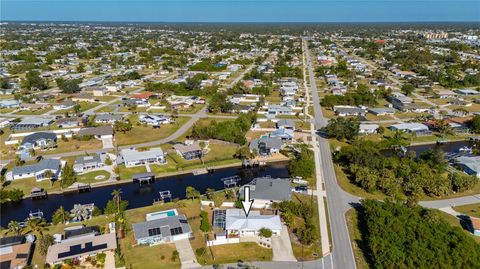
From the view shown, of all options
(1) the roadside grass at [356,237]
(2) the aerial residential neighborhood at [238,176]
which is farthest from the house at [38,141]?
(1) the roadside grass at [356,237]

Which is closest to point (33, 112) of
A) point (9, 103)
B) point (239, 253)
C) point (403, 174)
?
point (9, 103)

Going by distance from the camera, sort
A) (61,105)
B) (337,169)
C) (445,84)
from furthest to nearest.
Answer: (445,84) < (61,105) < (337,169)

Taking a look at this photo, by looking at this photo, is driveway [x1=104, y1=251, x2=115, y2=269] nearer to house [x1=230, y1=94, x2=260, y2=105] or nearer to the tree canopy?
the tree canopy

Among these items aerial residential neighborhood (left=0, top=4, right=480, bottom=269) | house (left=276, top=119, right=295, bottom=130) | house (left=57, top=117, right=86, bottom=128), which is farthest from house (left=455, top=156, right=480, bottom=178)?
house (left=57, top=117, right=86, bottom=128)

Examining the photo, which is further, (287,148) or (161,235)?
(287,148)

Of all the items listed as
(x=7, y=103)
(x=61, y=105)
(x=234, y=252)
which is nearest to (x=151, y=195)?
(x=234, y=252)

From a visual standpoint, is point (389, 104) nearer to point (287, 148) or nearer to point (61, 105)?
point (287, 148)

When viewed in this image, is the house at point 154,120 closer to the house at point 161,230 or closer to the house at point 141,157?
the house at point 141,157
